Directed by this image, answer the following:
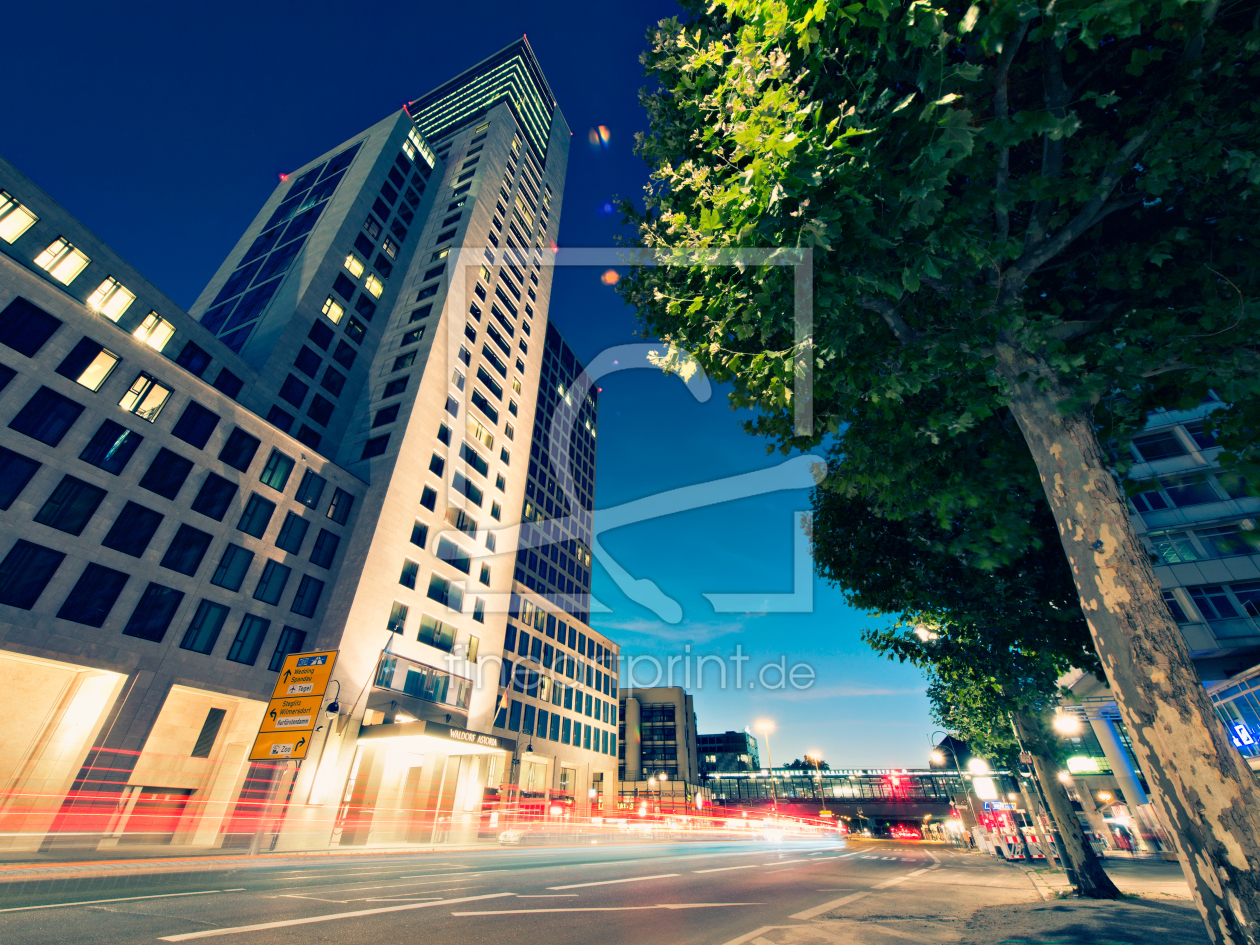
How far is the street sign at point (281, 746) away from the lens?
17000 mm

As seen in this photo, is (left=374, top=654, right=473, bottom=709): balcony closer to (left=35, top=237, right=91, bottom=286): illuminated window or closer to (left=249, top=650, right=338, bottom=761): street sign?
(left=249, top=650, right=338, bottom=761): street sign

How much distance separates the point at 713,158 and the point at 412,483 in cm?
3228

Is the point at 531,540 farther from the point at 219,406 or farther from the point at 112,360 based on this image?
the point at 112,360

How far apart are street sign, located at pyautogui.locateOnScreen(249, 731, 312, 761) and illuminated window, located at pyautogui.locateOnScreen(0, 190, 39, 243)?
27.2 meters

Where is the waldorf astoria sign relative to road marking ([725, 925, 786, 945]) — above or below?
above

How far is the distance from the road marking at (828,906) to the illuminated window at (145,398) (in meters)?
31.3

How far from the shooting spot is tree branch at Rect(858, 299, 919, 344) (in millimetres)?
6695

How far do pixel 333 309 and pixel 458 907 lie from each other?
43.8m

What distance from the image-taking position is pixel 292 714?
59.1ft

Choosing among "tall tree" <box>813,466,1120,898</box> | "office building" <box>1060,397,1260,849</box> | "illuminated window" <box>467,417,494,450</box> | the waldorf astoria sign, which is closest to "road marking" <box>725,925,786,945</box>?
"tall tree" <box>813,466,1120,898</box>

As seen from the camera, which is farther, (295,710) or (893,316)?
(295,710)

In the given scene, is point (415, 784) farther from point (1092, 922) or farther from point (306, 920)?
point (1092, 922)

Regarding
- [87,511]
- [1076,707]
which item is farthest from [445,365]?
[1076,707]

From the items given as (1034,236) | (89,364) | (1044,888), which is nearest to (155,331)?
(89,364)
